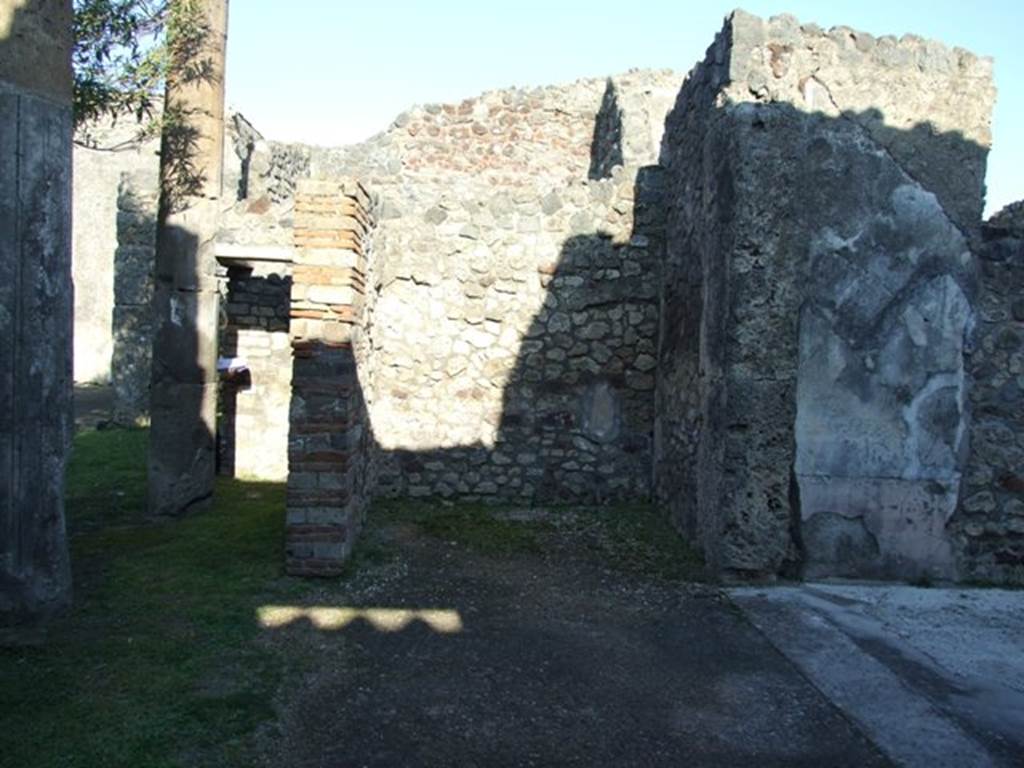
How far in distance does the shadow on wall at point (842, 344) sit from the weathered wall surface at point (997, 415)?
77 millimetres

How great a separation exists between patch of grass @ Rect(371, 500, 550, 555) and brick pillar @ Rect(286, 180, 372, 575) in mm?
1178

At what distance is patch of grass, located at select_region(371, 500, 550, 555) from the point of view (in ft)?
19.5

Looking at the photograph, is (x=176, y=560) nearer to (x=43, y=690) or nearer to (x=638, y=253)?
(x=43, y=690)

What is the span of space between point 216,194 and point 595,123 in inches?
266

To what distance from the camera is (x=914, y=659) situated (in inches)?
155

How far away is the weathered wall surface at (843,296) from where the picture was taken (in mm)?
5043

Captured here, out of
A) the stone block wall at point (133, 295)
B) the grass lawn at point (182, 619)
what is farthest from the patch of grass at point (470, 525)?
the stone block wall at point (133, 295)

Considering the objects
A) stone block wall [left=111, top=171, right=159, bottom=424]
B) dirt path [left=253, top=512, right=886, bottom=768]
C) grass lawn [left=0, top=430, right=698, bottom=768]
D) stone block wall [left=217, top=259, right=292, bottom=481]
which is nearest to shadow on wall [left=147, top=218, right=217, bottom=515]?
grass lawn [left=0, top=430, right=698, bottom=768]

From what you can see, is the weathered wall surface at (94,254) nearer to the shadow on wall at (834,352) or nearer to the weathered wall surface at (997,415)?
the shadow on wall at (834,352)

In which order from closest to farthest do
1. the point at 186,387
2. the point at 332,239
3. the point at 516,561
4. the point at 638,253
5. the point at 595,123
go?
1. the point at 332,239
2. the point at 516,561
3. the point at 186,387
4. the point at 638,253
5. the point at 595,123

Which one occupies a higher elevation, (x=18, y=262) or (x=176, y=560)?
(x=18, y=262)

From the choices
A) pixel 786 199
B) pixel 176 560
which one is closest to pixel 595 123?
pixel 786 199

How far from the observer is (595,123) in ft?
39.2

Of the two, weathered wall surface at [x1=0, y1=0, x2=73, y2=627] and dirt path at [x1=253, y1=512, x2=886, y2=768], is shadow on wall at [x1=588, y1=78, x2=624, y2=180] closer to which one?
dirt path at [x1=253, y1=512, x2=886, y2=768]
